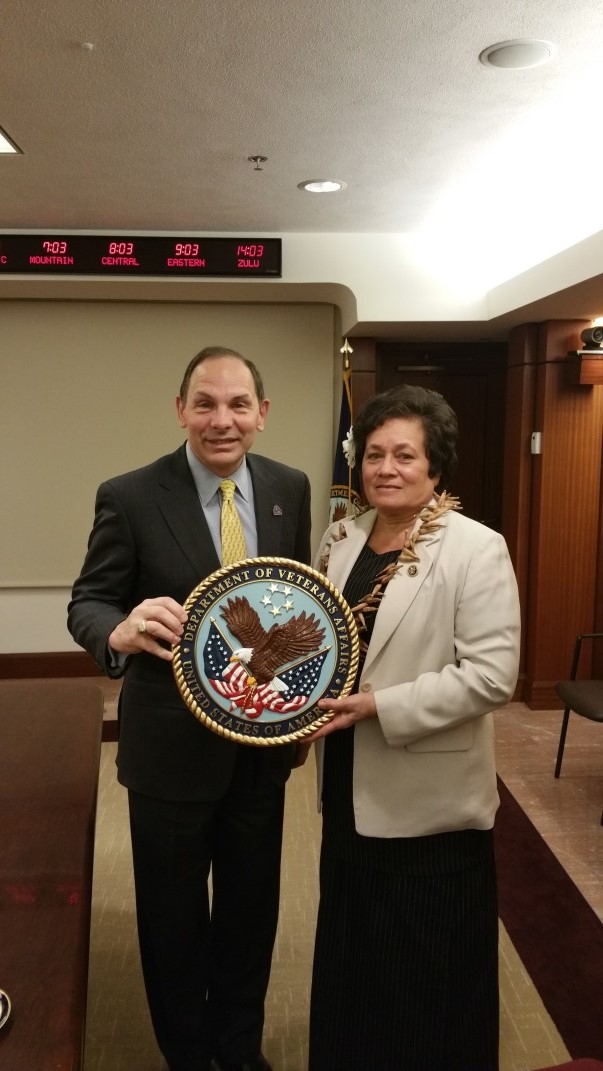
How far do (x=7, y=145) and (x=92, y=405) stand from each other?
7.08ft

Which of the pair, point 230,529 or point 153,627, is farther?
point 230,529

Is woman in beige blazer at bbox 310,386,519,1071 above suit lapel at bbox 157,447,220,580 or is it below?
below

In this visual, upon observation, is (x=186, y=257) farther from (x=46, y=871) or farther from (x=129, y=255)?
(x=46, y=871)

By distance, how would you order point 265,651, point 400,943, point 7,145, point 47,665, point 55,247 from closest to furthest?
point 265,651, point 400,943, point 7,145, point 55,247, point 47,665

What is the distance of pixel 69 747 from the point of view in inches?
74.7

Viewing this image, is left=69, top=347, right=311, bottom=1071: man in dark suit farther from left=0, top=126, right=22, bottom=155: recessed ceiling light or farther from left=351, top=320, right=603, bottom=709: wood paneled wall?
left=351, top=320, right=603, bottom=709: wood paneled wall

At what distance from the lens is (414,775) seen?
152cm

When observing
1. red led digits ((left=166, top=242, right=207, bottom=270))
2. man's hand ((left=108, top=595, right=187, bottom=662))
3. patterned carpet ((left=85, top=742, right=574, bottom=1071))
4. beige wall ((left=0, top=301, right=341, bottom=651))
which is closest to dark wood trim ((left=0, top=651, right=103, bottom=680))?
beige wall ((left=0, top=301, right=341, bottom=651))

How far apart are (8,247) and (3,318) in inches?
30.8

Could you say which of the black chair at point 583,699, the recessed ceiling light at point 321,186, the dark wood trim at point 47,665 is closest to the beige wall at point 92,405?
the dark wood trim at point 47,665

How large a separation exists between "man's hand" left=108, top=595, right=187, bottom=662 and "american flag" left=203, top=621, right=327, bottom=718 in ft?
0.22

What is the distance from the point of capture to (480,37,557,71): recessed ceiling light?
220cm

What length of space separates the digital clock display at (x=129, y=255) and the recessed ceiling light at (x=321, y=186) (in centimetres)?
75

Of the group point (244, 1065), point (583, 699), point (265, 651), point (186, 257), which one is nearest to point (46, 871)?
point (265, 651)
